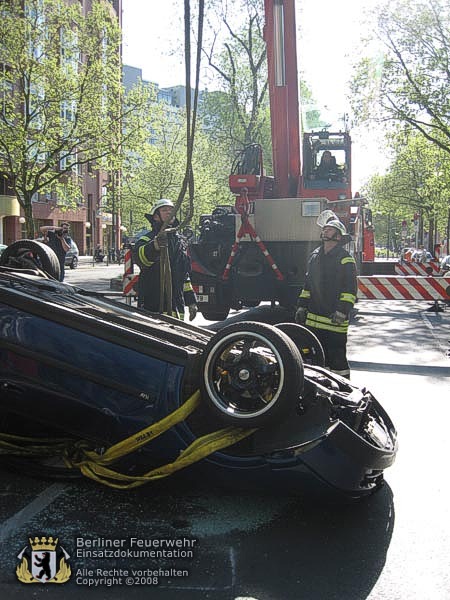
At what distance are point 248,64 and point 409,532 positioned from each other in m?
37.2

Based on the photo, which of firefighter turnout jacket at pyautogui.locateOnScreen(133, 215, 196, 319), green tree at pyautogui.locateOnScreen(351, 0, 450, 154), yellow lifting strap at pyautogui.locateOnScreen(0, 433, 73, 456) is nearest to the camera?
yellow lifting strap at pyautogui.locateOnScreen(0, 433, 73, 456)

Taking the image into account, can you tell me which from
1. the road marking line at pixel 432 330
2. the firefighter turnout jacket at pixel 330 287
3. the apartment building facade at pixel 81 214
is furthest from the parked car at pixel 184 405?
the apartment building facade at pixel 81 214

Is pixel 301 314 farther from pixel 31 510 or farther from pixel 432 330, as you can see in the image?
pixel 432 330

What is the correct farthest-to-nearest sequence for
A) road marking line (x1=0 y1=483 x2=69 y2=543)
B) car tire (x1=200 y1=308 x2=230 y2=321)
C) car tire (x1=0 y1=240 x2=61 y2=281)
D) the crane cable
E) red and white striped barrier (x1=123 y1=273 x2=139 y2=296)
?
car tire (x1=200 y1=308 x2=230 y2=321)
red and white striped barrier (x1=123 y1=273 x2=139 y2=296)
car tire (x1=0 y1=240 x2=61 y2=281)
the crane cable
road marking line (x1=0 y1=483 x2=69 y2=543)

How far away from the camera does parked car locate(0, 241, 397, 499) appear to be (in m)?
3.38

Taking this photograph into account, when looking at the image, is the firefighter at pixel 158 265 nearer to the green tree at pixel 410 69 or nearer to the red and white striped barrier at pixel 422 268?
the red and white striped barrier at pixel 422 268

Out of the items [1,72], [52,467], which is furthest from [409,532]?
[1,72]

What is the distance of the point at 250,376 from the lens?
3482 millimetres

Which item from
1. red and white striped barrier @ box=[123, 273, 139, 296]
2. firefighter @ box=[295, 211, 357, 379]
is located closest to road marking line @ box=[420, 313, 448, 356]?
firefighter @ box=[295, 211, 357, 379]

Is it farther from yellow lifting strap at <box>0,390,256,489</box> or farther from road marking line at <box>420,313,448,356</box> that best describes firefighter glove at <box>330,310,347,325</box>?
road marking line at <box>420,313,448,356</box>

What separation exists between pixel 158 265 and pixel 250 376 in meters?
3.17

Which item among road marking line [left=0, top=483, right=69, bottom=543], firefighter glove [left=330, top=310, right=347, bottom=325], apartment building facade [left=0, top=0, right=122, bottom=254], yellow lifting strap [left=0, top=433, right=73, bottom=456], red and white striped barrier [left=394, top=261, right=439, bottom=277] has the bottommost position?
road marking line [left=0, top=483, right=69, bottom=543]

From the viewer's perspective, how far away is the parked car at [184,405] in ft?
11.1

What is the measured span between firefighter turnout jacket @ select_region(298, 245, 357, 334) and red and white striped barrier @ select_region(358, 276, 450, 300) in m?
4.24
